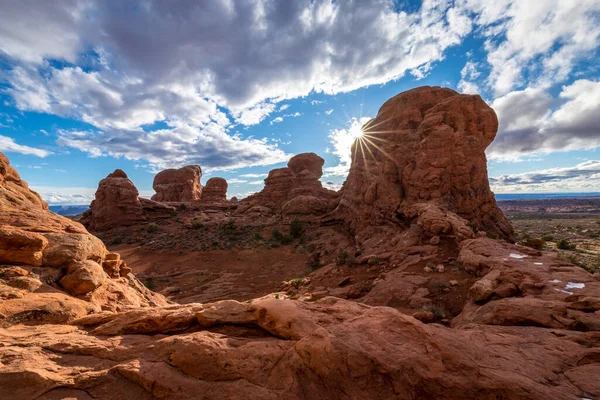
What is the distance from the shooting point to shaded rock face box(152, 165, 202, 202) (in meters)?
66.1

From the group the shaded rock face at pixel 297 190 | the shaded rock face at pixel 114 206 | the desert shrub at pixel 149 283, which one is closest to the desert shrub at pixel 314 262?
the shaded rock face at pixel 297 190

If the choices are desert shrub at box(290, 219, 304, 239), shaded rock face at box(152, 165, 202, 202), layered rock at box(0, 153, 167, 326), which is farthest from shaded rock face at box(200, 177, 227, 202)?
layered rock at box(0, 153, 167, 326)

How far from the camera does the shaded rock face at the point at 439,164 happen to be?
2116 cm

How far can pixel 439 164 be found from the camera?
69.3ft

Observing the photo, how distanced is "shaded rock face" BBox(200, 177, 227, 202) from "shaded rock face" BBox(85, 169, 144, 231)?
28.5 metres

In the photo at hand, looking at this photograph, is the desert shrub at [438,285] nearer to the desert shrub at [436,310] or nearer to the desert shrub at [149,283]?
the desert shrub at [436,310]

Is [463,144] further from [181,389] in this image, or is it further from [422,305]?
[181,389]

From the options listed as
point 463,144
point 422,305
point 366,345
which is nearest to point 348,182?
point 463,144

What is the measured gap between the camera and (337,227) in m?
31.9

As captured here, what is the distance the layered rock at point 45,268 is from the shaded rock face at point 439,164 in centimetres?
1885

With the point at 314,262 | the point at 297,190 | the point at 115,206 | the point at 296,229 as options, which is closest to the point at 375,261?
the point at 314,262

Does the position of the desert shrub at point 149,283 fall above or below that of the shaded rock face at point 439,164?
below

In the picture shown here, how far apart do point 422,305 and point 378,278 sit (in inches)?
141

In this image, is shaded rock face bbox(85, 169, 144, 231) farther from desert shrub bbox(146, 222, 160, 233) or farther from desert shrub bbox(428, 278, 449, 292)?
desert shrub bbox(428, 278, 449, 292)
